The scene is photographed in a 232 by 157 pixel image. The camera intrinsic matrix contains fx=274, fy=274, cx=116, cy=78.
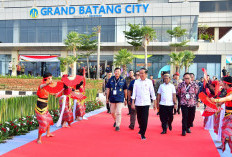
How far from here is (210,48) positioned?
3750cm

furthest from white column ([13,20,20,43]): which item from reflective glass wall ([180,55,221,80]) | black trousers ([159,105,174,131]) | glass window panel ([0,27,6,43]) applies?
black trousers ([159,105,174,131])

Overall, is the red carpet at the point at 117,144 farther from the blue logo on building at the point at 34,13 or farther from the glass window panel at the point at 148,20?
the blue logo on building at the point at 34,13

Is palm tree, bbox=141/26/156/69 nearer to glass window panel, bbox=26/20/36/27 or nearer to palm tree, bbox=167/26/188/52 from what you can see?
palm tree, bbox=167/26/188/52

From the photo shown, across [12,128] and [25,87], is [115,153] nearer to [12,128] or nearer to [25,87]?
[12,128]

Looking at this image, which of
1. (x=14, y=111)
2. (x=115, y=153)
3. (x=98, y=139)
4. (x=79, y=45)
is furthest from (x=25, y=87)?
(x=115, y=153)

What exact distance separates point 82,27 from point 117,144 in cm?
3352

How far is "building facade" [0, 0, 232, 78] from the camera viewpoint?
36.6 metres

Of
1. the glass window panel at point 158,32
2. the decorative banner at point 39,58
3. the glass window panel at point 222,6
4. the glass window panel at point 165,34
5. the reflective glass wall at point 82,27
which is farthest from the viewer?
the glass window panel at point 222,6

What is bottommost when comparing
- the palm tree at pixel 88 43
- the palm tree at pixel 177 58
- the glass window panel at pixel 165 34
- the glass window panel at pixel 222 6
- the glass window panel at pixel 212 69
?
the glass window panel at pixel 212 69

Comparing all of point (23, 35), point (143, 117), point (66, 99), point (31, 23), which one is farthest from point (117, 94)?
point (31, 23)

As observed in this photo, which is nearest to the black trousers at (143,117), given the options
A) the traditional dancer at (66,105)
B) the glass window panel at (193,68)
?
the traditional dancer at (66,105)

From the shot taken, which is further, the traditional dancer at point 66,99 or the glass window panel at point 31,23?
the glass window panel at point 31,23

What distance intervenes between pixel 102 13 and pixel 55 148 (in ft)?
110

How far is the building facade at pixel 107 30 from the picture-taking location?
36.6 m
